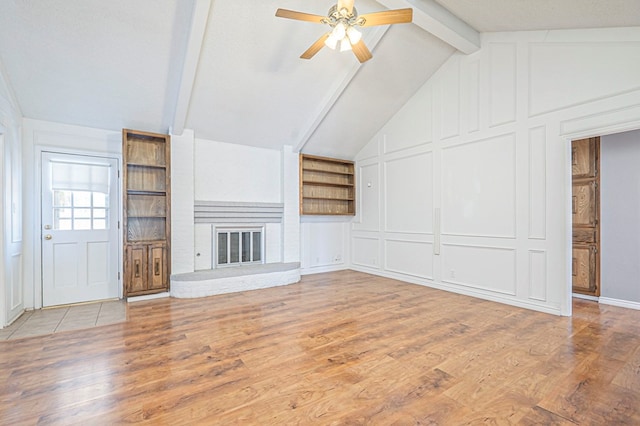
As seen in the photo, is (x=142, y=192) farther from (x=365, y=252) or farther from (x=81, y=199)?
(x=365, y=252)

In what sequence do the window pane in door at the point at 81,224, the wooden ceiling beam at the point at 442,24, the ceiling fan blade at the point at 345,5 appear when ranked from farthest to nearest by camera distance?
the window pane in door at the point at 81,224 < the wooden ceiling beam at the point at 442,24 < the ceiling fan blade at the point at 345,5


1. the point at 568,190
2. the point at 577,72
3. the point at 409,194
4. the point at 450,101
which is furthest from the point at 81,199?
the point at 577,72

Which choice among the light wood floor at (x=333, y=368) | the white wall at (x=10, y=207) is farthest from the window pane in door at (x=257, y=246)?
the white wall at (x=10, y=207)

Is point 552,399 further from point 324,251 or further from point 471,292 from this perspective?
point 324,251

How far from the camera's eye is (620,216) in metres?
4.06

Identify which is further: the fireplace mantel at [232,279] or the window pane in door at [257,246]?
the window pane in door at [257,246]

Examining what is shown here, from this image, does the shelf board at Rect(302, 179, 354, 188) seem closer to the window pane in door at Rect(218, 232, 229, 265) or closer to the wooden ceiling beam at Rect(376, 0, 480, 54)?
the window pane in door at Rect(218, 232, 229, 265)

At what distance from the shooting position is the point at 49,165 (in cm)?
400

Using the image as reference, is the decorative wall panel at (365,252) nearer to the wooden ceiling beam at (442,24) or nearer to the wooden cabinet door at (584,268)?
the wooden cabinet door at (584,268)

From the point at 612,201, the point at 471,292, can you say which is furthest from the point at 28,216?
the point at 612,201

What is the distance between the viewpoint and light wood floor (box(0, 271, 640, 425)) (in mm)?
1842

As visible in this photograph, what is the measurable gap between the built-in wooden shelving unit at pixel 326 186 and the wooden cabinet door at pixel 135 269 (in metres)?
2.75

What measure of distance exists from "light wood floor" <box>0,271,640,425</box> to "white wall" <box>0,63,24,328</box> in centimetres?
77

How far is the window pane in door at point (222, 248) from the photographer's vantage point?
17.3 feet
